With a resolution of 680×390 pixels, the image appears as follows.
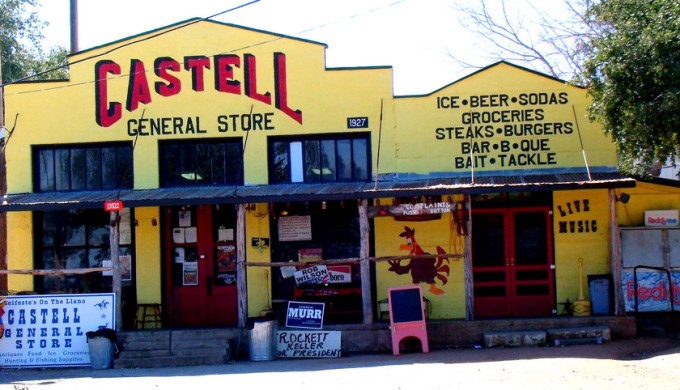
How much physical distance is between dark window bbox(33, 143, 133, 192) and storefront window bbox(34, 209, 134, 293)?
2.01 feet

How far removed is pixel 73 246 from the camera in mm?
16000

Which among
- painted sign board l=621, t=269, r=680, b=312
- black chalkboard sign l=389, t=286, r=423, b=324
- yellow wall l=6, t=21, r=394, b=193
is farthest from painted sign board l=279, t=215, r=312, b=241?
painted sign board l=621, t=269, r=680, b=312

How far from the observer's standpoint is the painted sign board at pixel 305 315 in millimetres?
14000

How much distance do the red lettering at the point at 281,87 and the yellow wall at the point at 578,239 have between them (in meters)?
5.55

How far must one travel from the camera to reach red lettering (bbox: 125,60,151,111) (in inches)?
617

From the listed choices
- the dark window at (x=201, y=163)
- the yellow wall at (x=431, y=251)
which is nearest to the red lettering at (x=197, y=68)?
the dark window at (x=201, y=163)

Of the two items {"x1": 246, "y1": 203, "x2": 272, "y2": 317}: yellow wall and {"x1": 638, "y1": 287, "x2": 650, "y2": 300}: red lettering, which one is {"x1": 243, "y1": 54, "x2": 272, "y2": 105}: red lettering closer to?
{"x1": 246, "y1": 203, "x2": 272, "y2": 317}: yellow wall

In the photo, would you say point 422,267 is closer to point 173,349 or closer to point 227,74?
point 173,349

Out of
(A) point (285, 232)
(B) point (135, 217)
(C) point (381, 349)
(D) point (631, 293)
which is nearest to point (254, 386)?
(C) point (381, 349)

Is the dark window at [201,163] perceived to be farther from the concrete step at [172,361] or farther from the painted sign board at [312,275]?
the concrete step at [172,361]

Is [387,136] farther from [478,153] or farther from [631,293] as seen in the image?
[631,293]

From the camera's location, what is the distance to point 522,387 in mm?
10039

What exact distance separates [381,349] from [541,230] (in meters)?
4.12

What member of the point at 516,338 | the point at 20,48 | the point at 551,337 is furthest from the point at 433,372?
the point at 20,48
